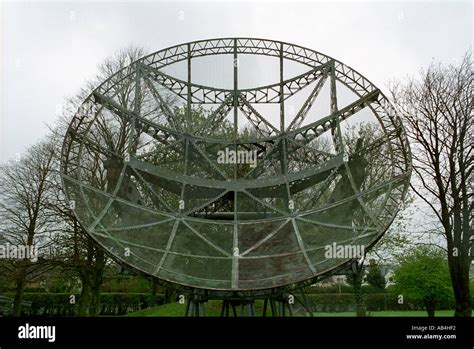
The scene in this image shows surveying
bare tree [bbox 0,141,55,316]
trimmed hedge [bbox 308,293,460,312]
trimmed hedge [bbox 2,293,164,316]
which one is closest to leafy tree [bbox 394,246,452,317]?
trimmed hedge [bbox 308,293,460,312]

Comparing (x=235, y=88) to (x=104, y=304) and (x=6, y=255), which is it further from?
(x=104, y=304)

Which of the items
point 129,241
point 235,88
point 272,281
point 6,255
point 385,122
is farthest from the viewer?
point 6,255

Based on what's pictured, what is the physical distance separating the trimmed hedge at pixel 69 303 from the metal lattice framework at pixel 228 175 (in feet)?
38.5

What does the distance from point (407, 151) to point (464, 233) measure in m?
7.78

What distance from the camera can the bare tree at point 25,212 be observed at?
27.0 m

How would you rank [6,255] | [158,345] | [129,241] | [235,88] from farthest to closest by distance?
[6,255]
[235,88]
[129,241]
[158,345]

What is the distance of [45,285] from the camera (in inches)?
1233

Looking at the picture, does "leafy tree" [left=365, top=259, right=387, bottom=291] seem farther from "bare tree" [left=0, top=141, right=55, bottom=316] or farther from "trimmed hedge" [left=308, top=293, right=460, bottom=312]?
"bare tree" [left=0, top=141, right=55, bottom=316]

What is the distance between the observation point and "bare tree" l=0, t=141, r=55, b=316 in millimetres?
27000

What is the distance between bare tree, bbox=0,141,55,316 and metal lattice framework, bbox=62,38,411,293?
9.19 meters

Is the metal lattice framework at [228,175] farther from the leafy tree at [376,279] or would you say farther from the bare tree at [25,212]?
the leafy tree at [376,279]

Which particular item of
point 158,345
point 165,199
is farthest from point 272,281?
point 165,199

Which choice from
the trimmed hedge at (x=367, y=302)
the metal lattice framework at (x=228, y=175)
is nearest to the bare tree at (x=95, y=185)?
the metal lattice framework at (x=228, y=175)

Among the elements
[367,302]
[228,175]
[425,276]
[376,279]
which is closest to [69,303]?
[228,175]
